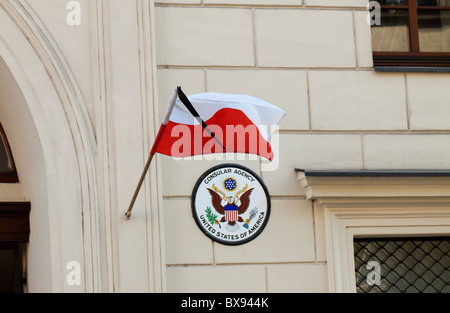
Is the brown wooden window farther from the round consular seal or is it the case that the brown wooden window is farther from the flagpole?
the flagpole

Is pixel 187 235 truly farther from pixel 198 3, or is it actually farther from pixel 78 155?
pixel 198 3

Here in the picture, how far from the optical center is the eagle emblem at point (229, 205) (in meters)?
7.38

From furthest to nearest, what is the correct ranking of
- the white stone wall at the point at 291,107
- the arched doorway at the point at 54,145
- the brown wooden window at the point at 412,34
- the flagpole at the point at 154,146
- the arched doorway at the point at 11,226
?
the brown wooden window at the point at 412,34, the arched doorway at the point at 11,226, the white stone wall at the point at 291,107, the arched doorway at the point at 54,145, the flagpole at the point at 154,146

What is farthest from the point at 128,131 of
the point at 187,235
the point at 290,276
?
the point at 290,276

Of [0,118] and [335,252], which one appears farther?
[0,118]

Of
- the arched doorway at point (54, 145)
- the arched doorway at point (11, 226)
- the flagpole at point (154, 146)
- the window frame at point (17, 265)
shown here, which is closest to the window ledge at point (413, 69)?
the flagpole at point (154, 146)

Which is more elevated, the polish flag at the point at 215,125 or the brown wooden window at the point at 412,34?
the brown wooden window at the point at 412,34

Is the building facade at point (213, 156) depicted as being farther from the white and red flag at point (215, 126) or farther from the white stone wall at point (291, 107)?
the white and red flag at point (215, 126)

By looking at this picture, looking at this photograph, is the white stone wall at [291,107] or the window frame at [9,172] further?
the window frame at [9,172]

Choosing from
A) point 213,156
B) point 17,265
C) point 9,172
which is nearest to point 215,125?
point 213,156

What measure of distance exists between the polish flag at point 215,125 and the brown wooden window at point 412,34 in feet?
5.94

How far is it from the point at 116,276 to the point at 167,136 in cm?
128

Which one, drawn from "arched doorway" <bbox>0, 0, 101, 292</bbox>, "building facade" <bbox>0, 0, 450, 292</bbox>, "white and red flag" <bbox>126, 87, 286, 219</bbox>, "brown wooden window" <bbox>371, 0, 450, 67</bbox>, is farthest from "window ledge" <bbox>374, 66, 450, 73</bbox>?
"arched doorway" <bbox>0, 0, 101, 292</bbox>

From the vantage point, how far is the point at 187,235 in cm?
733
